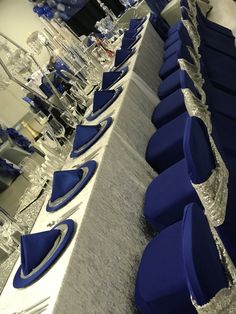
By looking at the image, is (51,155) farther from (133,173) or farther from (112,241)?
(112,241)

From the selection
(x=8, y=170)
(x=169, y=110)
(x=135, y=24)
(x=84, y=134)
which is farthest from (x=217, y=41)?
(x=8, y=170)

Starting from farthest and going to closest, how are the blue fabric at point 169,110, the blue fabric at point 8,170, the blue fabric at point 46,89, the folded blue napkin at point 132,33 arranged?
the folded blue napkin at point 132,33 → the blue fabric at point 46,89 → the blue fabric at point 8,170 → the blue fabric at point 169,110

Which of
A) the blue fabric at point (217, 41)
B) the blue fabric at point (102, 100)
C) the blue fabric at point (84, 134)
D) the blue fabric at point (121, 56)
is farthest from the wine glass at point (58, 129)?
the blue fabric at point (217, 41)

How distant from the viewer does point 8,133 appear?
114 inches

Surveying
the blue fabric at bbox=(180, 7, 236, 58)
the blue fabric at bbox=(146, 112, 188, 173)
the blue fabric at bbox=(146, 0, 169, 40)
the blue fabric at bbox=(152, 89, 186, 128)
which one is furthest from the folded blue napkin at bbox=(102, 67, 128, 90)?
the blue fabric at bbox=(146, 0, 169, 40)

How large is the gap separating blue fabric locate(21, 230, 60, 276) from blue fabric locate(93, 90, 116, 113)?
119 cm

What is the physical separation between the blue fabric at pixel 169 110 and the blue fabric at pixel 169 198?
0.71 m

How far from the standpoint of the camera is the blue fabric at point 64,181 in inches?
62.3

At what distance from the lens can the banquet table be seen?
107cm

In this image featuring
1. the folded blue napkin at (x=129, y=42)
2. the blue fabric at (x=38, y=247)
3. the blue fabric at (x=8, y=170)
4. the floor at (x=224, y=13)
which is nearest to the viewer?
the blue fabric at (x=38, y=247)

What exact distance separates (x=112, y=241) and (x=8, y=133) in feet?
6.09

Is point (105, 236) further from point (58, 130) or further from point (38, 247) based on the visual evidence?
point (58, 130)

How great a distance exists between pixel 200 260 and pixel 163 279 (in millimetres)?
372

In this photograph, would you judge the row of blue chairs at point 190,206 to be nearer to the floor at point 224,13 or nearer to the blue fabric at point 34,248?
the blue fabric at point 34,248
